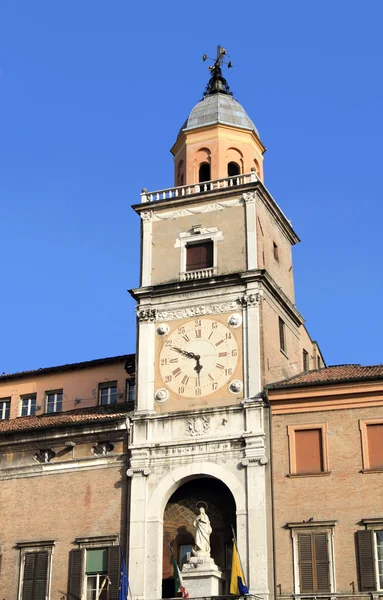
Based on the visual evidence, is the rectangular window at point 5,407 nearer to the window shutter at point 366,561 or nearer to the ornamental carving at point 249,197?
the ornamental carving at point 249,197

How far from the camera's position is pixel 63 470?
128 feet

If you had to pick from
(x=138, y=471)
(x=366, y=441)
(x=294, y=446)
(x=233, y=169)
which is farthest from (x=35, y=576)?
(x=233, y=169)

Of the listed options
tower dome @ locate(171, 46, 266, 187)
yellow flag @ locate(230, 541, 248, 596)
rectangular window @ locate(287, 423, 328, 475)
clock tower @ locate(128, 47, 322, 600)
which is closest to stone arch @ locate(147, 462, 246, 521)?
clock tower @ locate(128, 47, 322, 600)

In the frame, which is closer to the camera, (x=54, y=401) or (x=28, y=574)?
(x=28, y=574)

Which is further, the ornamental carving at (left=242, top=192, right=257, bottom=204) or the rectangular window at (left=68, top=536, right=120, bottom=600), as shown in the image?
the ornamental carving at (left=242, top=192, right=257, bottom=204)

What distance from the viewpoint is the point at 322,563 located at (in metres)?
33.9

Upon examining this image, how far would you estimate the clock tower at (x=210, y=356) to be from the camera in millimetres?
36125

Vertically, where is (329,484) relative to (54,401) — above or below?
below

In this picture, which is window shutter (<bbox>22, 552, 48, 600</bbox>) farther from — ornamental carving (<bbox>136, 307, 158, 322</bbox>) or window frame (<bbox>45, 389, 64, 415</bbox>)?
ornamental carving (<bbox>136, 307, 158, 322</bbox>)

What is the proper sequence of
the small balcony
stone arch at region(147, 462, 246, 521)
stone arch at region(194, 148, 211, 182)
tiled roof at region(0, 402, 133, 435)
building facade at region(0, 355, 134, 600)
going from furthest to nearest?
stone arch at region(194, 148, 211, 182)
the small balcony
tiled roof at region(0, 402, 133, 435)
building facade at region(0, 355, 134, 600)
stone arch at region(147, 462, 246, 521)

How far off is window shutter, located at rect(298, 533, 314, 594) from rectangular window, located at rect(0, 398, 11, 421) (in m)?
18.5

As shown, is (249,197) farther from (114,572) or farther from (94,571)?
(94,571)

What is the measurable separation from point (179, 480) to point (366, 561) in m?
7.61

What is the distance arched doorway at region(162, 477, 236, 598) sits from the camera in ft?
121
